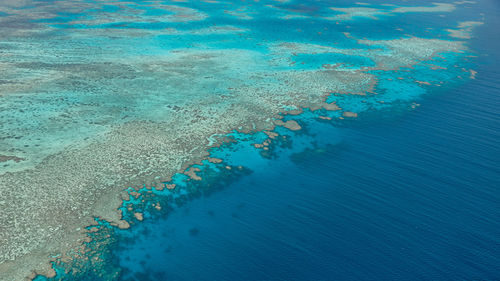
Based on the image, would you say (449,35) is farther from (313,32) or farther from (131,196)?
(131,196)

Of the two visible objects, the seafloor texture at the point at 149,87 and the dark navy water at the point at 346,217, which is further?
the seafloor texture at the point at 149,87

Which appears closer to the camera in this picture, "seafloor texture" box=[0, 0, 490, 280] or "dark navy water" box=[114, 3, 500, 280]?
"dark navy water" box=[114, 3, 500, 280]

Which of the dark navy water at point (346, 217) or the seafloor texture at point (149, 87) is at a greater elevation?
the seafloor texture at point (149, 87)

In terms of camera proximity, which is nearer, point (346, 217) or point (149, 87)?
point (346, 217)

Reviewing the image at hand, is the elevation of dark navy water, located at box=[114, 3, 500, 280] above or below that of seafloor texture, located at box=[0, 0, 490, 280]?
below
